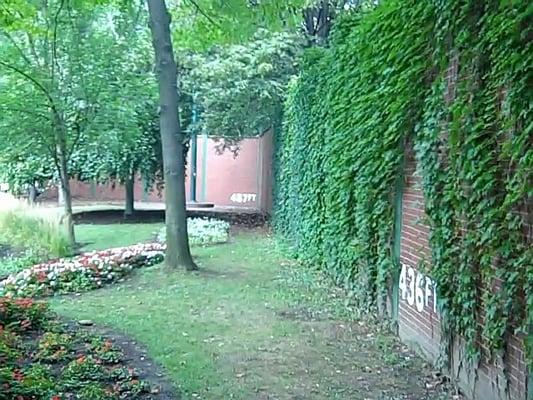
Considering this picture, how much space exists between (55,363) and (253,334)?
5.38 ft

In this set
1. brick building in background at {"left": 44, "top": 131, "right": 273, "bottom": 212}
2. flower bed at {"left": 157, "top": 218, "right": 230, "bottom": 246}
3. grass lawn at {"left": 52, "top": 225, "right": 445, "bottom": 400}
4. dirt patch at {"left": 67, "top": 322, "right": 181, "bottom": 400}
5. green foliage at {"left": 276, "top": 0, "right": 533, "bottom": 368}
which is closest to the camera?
green foliage at {"left": 276, "top": 0, "right": 533, "bottom": 368}

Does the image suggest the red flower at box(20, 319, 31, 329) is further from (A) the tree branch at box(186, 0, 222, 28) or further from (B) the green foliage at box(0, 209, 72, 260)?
(A) the tree branch at box(186, 0, 222, 28)

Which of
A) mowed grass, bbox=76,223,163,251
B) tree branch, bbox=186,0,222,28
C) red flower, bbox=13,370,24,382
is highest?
tree branch, bbox=186,0,222,28

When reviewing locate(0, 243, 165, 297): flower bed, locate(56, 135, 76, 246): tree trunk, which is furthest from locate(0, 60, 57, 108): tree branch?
locate(0, 243, 165, 297): flower bed

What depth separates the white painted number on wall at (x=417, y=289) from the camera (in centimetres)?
456

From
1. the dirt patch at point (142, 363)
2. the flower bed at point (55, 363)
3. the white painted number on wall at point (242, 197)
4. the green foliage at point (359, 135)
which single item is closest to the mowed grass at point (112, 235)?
the green foliage at point (359, 135)

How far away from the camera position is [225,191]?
21.6 m

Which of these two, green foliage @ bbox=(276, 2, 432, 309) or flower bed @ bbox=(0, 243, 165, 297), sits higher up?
green foliage @ bbox=(276, 2, 432, 309)

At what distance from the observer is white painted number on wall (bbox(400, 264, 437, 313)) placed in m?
4.56

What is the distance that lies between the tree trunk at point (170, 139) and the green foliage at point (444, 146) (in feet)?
6.79

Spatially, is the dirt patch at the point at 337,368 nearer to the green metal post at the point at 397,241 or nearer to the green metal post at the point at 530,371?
the green metal post at the point at 397,241

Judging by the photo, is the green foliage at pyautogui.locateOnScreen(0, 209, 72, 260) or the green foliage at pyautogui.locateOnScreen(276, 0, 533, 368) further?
the green foliage at pyautogui.locateOnScreen(0, 209, 72, 260)

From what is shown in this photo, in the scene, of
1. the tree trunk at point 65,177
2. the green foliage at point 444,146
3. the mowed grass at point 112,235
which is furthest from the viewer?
the mowed grass at point 112,235

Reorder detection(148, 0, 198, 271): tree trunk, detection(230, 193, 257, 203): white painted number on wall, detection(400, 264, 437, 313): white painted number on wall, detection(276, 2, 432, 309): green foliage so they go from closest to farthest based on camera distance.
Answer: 1. detection(400, 264, 437, 313): white painted number on wall
2. detection(276, 2, 432, 309): green foliage
3. detection(148, 0, 198, 271): tree trunk
4. detection(230, 193, 257, 203): white painted number on wall
